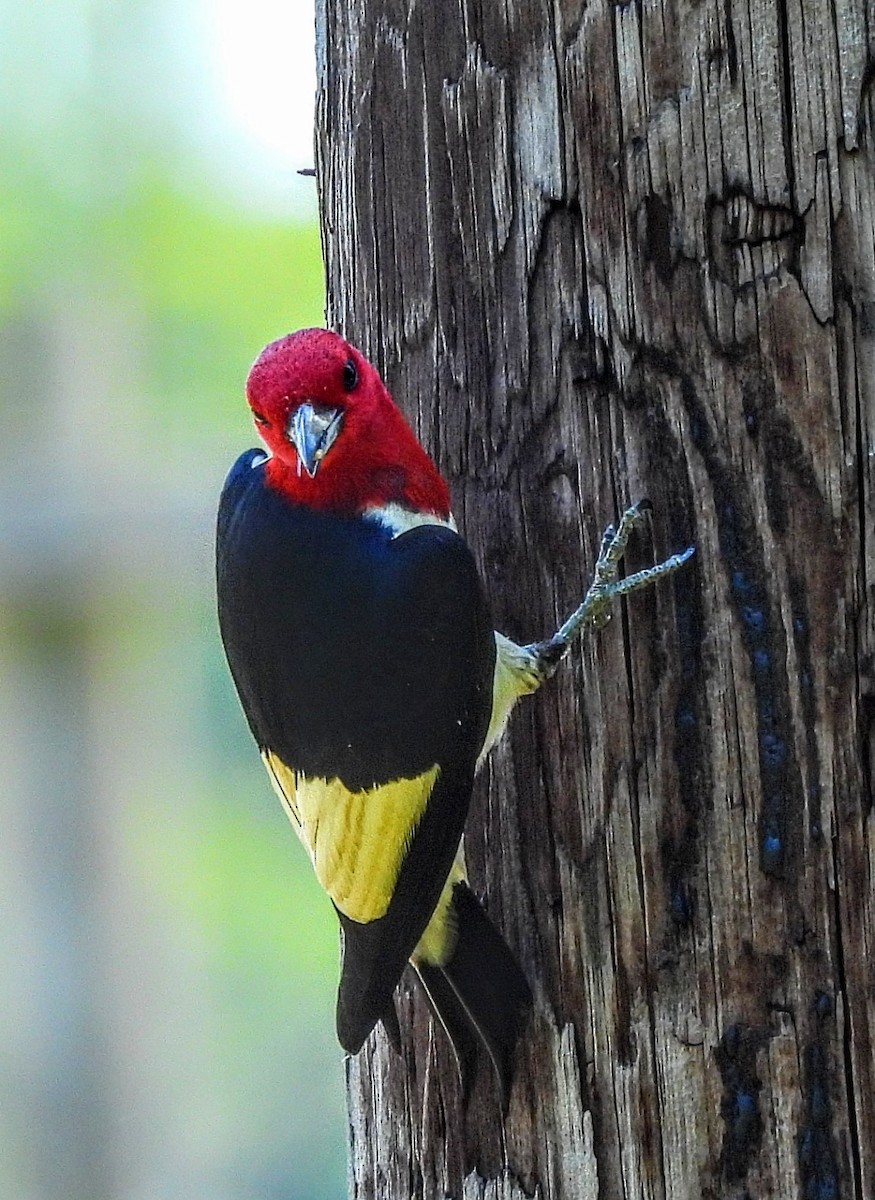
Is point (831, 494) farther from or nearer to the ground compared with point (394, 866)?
farther from the ground

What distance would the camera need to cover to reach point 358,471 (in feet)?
6.17

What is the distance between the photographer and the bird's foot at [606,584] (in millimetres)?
1493

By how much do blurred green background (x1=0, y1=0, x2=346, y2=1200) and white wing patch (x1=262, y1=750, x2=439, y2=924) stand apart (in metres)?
1.69

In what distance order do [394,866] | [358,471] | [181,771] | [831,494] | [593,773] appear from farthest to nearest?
[181,771], [358,471], [394,866], [593,773], [831,494]

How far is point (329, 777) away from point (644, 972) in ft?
1.64

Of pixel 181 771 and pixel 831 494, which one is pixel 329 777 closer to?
pixel 831 494

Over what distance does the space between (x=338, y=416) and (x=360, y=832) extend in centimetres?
56

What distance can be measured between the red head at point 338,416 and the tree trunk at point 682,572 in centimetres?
13

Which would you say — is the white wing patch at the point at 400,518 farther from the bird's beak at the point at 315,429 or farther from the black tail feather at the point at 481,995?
the black tail feather at the point at 481,995

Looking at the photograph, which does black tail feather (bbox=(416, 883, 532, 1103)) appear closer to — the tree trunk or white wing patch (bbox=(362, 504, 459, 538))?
the tree trunk

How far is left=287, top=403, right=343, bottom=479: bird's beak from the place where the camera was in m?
1.78

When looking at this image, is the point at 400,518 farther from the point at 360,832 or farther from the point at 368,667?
the point at 360,832

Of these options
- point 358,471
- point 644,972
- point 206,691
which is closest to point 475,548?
point 358,471

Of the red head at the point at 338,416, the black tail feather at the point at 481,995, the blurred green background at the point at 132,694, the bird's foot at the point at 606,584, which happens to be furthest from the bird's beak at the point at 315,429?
the blurred green background at the point at 132,694
